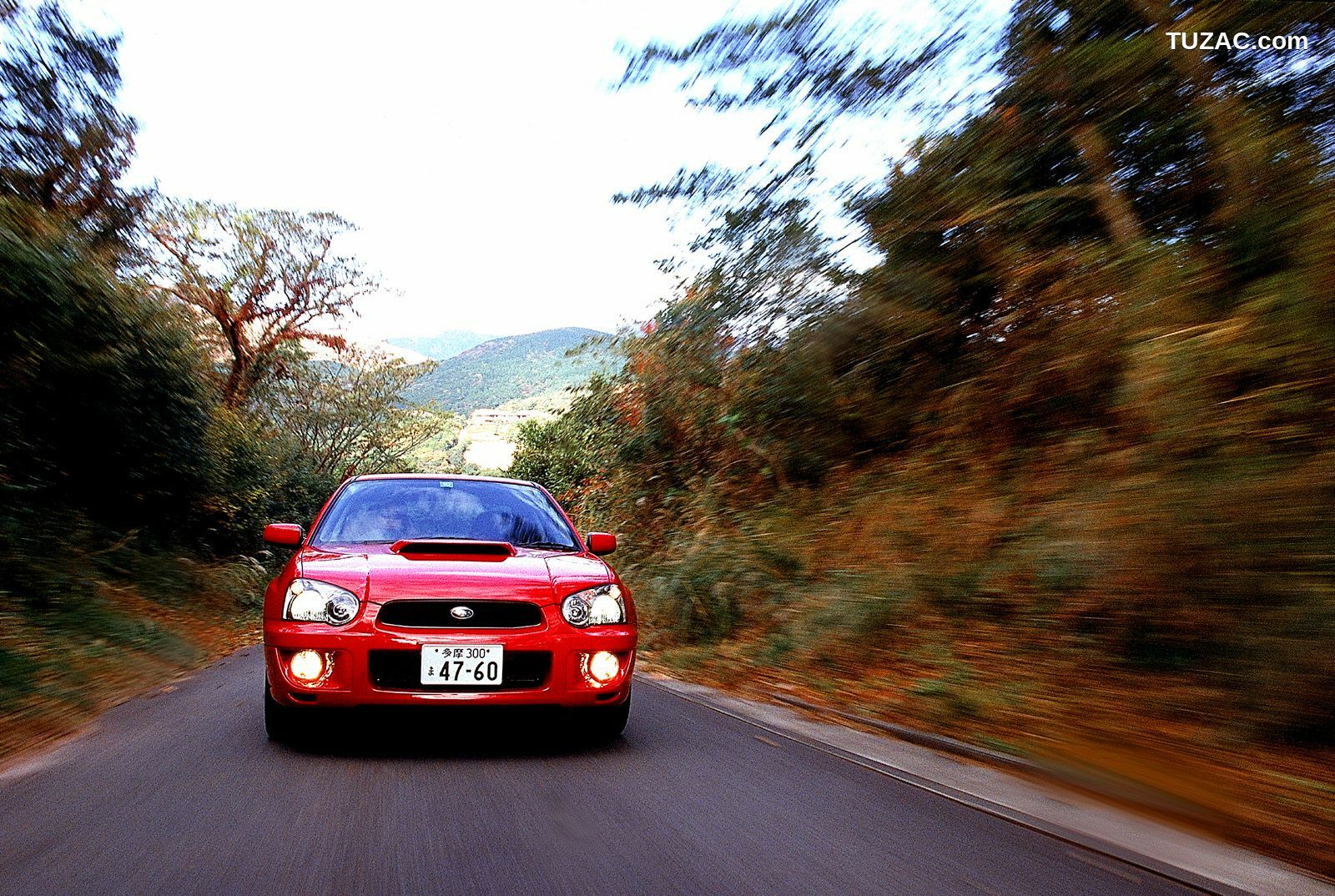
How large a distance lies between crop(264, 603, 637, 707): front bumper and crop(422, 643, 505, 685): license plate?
0.09 feet

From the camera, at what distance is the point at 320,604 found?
4723 millimetres

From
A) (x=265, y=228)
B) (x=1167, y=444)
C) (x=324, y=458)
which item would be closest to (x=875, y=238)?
(x=1167, y=444)

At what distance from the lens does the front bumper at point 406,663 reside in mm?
4609

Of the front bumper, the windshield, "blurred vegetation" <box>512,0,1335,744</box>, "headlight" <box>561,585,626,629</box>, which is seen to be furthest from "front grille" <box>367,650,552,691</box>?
"blurred vegetation" <box>512,0,1335,744</box>

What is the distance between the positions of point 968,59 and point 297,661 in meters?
7.52

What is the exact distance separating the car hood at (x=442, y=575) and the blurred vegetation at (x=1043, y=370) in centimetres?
253

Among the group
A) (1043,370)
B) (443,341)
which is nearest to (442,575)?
(1043,370)

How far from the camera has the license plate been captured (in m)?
4.61

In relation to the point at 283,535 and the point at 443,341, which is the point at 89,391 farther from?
the point at 443,341

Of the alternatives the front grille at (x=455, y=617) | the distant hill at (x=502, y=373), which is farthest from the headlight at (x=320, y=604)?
the distant hill at (x=502, y=373)

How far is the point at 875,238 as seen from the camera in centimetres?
1012

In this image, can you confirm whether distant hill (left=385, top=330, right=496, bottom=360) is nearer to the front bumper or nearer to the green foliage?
the green foliage

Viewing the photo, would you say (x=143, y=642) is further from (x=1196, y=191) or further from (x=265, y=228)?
(x=265, y=228)

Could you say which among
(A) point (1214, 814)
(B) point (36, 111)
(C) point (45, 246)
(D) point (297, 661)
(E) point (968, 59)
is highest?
(B) point (36, 111)
